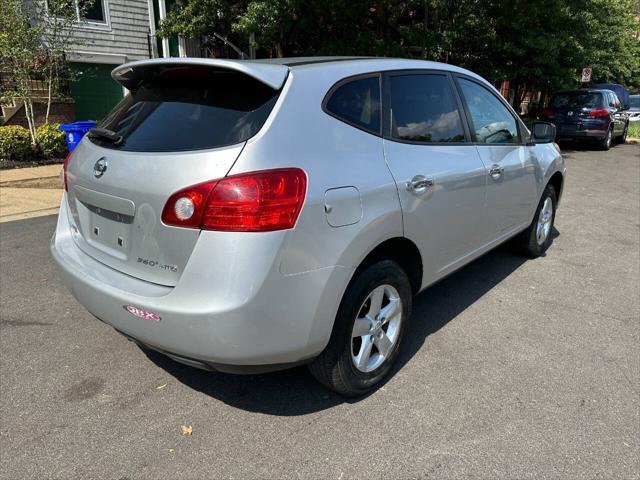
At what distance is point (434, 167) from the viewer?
3.10m

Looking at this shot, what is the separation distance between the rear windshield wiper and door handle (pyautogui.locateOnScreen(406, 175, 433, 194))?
1.54 metres

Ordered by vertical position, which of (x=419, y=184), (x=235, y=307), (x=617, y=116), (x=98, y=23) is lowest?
(x=617, y=116)

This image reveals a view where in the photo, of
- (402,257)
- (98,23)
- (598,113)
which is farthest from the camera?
(598,113)

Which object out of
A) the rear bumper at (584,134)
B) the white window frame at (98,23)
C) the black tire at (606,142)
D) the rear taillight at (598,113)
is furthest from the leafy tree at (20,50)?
the black tire at (606,142)

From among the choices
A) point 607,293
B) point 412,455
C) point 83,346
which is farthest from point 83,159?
point 607,293

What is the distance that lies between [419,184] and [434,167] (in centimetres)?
24

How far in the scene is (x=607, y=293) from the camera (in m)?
4.46

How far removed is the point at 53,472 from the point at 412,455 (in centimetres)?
162

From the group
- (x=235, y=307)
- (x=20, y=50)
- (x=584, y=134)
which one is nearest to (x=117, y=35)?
(x=20, y=50)

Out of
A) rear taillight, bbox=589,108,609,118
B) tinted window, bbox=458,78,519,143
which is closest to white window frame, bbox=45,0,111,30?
tinted window, bbox=458,78,519,143

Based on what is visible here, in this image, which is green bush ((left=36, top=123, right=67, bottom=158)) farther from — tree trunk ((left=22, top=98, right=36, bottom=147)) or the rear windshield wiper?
the rear windshield wiper

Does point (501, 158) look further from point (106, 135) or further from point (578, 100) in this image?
point (578, 100)

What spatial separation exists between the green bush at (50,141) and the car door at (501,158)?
987cm

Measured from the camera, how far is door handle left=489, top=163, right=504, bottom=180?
12.4ft
